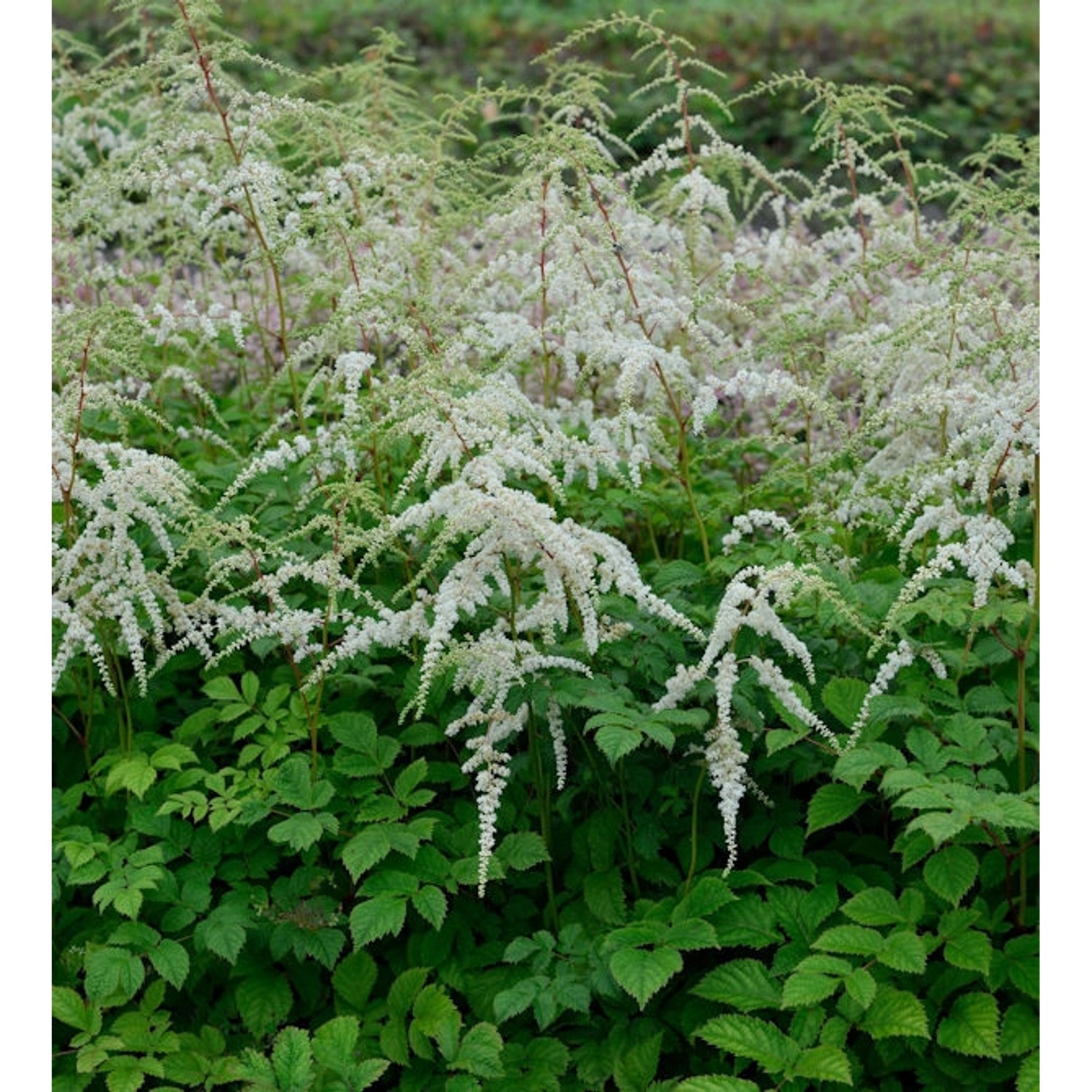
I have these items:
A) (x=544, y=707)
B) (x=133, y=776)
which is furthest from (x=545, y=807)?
(x=133, y=776)

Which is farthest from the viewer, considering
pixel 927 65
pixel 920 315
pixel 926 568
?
pixel 927 65

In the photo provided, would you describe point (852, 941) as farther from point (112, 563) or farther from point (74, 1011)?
point (112, 563)

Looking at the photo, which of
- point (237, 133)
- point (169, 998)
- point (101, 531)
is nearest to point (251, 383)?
point (237, 133)

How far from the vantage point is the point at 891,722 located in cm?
353

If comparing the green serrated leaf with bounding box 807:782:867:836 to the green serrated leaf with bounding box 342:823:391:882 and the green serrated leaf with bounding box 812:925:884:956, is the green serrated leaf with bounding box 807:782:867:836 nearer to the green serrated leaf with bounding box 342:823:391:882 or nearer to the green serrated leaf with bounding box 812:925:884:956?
the green serrated leaf with bounding box 812:925:884:956

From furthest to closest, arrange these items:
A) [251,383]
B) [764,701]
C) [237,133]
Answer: [251,383]
[237,133]
[764,701]

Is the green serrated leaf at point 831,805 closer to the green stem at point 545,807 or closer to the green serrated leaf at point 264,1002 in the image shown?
the green stem at point 545,807

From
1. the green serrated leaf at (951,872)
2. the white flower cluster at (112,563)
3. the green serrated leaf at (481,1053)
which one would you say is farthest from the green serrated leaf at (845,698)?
the white flower cluster at (112,563)

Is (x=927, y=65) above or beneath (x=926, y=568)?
above

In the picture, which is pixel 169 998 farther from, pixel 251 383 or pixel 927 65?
pixel 927 65

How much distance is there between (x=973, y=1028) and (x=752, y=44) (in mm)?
13560

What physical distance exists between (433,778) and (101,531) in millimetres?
1204

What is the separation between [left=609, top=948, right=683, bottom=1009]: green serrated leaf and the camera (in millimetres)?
2965

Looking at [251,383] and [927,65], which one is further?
[927,65]
